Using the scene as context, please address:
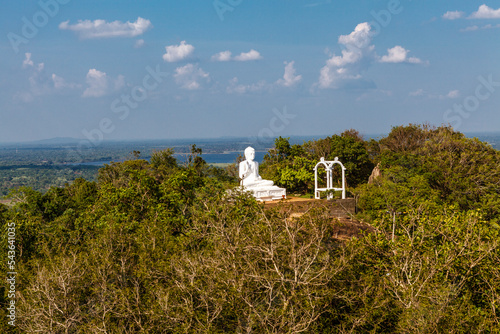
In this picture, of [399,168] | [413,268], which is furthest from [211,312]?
[399,168]

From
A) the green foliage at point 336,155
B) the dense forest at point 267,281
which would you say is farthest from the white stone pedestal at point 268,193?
the dense forest at point 267,281

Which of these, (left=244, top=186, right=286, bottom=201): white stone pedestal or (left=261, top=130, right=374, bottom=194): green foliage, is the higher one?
(left=261, top=130, right=374, bottom=194): green foliage

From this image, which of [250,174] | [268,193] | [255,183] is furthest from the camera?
[250,174]

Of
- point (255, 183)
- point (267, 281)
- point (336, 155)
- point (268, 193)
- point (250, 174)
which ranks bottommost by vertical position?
point (268, 193)

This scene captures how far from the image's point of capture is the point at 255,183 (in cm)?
3086

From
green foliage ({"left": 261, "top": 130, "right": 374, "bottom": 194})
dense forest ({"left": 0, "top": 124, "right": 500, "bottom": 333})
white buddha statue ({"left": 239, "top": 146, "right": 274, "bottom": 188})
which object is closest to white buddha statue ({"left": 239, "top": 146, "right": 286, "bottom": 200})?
white buddha statue ({"left": 239, "top": 146, "right": 274, "bottom": 188})

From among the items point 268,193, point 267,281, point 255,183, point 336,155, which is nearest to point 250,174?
point 255,183

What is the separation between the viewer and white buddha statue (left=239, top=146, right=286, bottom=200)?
3030 centimetres

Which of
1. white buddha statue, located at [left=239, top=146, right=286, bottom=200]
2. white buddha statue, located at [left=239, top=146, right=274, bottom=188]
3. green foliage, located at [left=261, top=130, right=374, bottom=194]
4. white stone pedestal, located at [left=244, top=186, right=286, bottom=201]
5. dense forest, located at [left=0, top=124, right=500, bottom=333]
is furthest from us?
green foliage, located at [left=261, top=130, right=374, bottom=194]

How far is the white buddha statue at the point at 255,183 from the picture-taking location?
30297 mm

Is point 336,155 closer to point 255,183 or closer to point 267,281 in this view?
point 255,183

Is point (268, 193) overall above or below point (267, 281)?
below

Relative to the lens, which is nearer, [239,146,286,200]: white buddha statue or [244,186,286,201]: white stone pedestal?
[244,186,286,201]: white stone pedestal

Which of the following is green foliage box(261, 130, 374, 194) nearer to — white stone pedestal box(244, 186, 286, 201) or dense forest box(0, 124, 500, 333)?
white stone pedestal box(244, 186, 286, 201)
